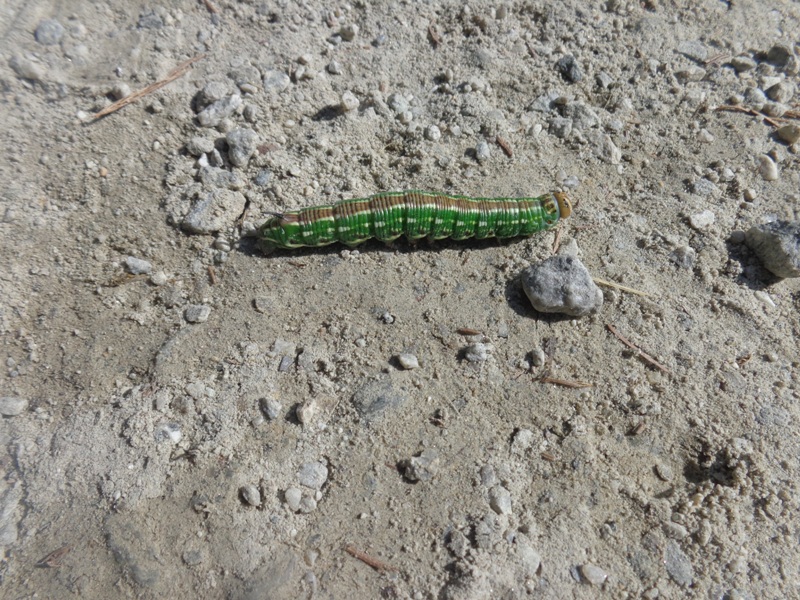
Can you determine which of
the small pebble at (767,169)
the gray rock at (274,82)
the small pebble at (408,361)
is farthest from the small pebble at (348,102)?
the small pebble at (767,169)

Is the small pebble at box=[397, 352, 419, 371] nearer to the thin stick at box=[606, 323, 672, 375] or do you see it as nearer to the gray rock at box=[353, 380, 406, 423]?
the gray rock at box=[353, 380, 406, 423]

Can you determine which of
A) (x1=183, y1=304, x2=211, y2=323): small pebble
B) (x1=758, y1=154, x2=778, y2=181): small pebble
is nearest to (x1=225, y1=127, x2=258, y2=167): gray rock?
(x1=183, y1=304, x2=211, y2=323): small pebble

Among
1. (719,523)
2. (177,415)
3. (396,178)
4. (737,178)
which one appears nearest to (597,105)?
Result: (737,178)

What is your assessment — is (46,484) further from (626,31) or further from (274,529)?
(626,31)

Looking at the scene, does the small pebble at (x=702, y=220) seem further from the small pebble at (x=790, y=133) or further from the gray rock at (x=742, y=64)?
the gray rock at (x=742, y=64)

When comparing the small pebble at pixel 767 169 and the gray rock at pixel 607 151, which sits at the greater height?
the small pebble at pixel 767 169

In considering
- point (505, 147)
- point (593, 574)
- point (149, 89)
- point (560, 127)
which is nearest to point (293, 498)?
point (593, 574)
